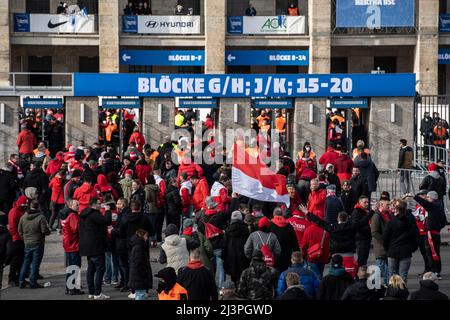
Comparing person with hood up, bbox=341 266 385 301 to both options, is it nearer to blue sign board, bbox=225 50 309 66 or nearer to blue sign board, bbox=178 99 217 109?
blue sign board, bbox=178 99 217 109

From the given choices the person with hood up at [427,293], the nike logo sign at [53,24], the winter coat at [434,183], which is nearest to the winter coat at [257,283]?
the person with hood up at [427,293]

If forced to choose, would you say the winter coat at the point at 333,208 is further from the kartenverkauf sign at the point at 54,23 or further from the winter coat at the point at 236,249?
the kartenverkauf sign at the point at 54,23

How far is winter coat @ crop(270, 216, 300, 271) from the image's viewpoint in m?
17.3

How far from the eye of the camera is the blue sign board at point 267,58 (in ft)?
174

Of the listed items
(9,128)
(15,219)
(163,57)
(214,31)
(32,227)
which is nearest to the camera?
(32,227)

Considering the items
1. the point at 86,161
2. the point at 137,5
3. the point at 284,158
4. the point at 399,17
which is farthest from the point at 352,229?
the point at 137,5

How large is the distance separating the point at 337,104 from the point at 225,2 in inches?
766

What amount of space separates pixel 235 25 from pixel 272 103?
1889cm

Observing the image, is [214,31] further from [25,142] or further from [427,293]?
[427,293]

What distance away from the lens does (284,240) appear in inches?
683

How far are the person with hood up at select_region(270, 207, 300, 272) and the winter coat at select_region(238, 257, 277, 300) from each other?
206cm

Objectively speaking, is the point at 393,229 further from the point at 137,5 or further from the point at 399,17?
the point at 137,5

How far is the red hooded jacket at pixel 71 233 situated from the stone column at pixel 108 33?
34.1 metres

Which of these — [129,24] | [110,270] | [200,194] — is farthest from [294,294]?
[129,24]
